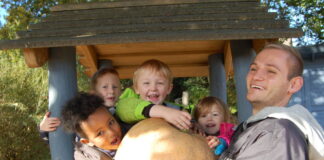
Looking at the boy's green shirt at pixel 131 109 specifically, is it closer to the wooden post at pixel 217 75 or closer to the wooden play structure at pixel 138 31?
the wooden play structure at pixel 138 31

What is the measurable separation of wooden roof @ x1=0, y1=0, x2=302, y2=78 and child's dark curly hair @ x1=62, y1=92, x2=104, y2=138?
0.51 metres

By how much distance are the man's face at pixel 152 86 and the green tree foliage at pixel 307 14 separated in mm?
9845

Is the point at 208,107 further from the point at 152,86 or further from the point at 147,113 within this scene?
the point at 147,113

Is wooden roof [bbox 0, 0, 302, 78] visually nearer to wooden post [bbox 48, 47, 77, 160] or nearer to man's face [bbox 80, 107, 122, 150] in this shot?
wooden post [bbox 48, 47, 77, 160]

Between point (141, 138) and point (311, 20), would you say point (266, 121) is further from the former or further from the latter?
point (311, 20)

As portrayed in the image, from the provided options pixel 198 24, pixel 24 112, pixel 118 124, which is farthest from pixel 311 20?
pixel 118 124

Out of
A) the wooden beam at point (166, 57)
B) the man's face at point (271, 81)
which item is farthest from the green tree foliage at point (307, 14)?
the man's face at point (271, 81)

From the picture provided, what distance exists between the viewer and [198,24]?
2975mm

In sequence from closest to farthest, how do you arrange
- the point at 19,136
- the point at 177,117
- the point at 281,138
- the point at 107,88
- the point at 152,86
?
the point at 281,138
the point at 177,117
the point at 152,86
the point at 107,88
the point at 19,136

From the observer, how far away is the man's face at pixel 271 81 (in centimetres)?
225

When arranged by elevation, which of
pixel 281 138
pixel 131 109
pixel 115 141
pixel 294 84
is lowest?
pixel 115 141

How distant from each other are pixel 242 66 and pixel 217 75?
150 centimetres

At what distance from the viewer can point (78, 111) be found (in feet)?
7.91

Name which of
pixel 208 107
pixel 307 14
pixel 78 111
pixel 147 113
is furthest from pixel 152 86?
pixel 307 14
